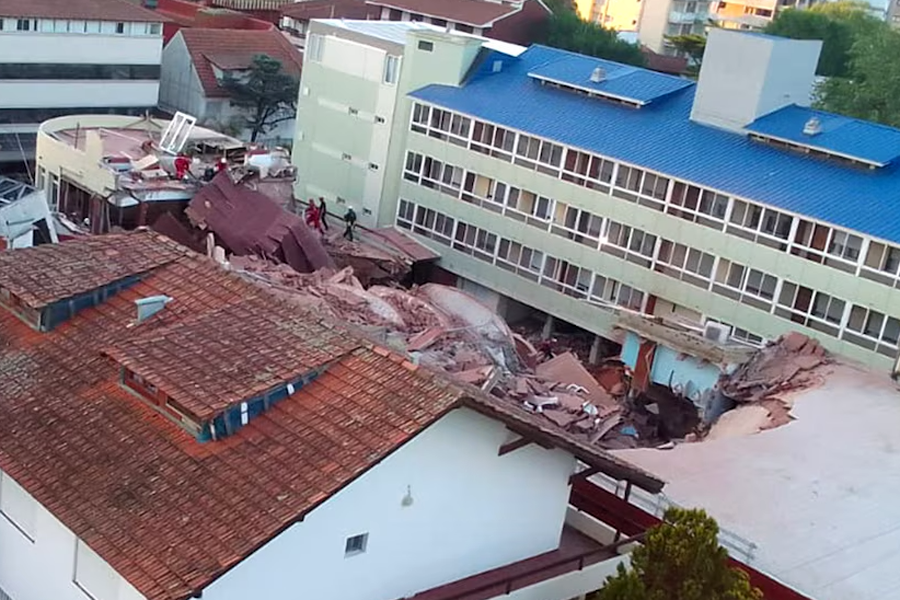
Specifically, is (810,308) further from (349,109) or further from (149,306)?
(149,306)

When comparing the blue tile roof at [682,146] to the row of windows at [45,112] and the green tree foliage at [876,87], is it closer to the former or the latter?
the green tree foliage at [876,87]

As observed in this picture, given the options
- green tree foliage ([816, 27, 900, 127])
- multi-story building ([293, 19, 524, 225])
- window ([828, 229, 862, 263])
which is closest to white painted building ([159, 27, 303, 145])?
multi-story building ([293, 19, 524, 225])

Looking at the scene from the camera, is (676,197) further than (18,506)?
Yes

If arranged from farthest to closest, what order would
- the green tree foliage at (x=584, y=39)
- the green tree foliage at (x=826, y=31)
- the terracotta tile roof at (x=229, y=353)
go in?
the green tree foliage at (x=826, y=31) < the green tree foliage at (x=584, y=39) < the terracotta tile roof at (x=229, y=353)

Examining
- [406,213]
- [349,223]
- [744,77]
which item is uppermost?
[744,77]

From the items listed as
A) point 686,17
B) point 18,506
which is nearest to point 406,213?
point 18,506

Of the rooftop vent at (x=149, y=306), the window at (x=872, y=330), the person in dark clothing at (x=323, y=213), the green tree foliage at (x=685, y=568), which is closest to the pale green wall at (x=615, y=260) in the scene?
the window at (x=872, y=330)
